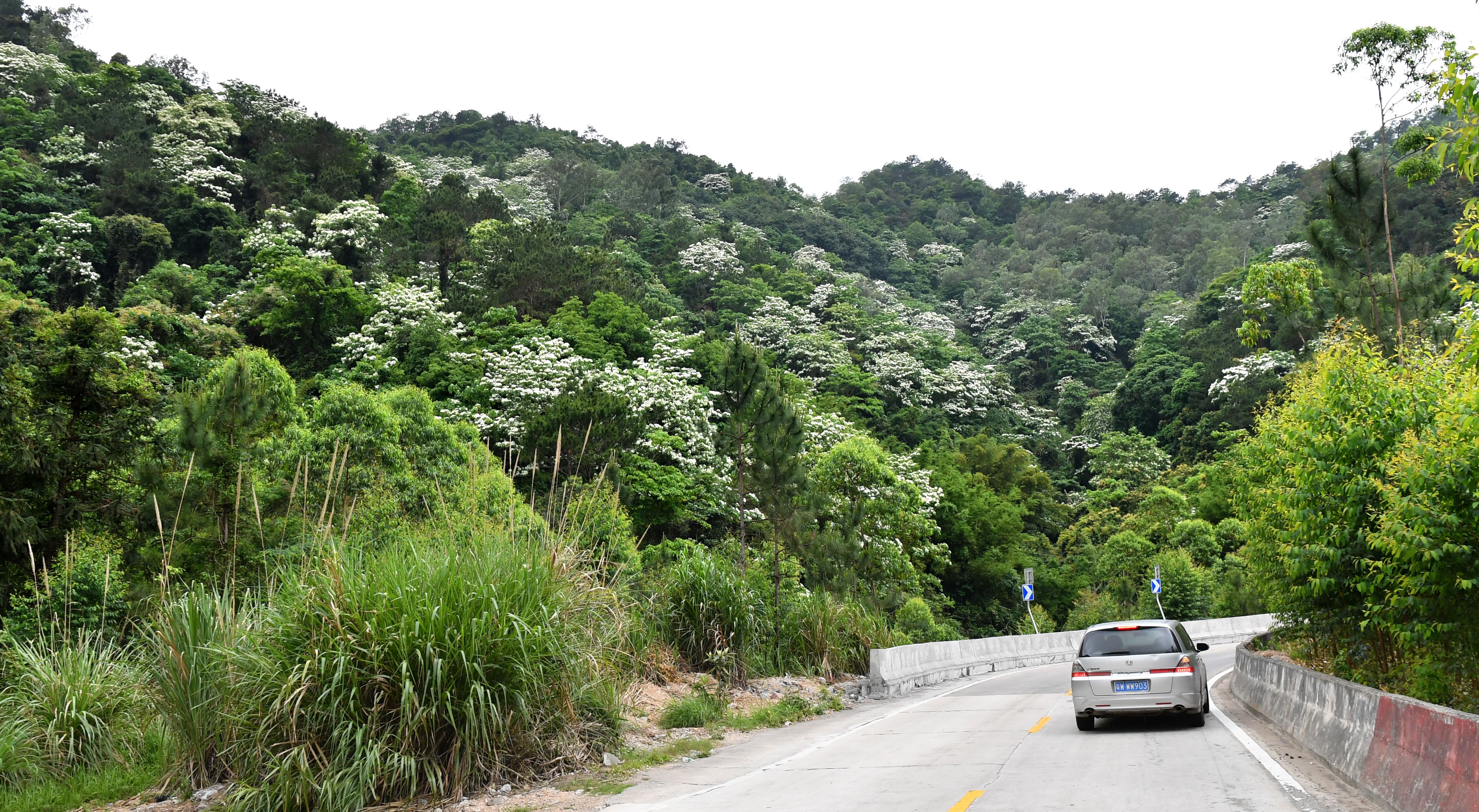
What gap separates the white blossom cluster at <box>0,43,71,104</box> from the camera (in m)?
70.7

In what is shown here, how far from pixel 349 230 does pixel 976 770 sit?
58208 millimetres

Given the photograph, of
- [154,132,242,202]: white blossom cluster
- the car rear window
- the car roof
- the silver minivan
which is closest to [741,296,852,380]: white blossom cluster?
[154,132,242,202]: white blossom cluster

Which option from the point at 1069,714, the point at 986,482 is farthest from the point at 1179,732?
the point at 986,482

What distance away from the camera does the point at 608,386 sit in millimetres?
40750

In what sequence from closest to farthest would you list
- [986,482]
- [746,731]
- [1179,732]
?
[1179,732]
[746,731]
[986,482]

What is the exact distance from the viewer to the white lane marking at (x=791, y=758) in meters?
8.95

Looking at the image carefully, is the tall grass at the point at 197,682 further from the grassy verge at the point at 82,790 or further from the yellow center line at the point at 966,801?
the yellow center line at the point at 966,801

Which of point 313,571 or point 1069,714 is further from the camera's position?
point 1069,714

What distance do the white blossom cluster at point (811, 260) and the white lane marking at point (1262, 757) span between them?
253 feet

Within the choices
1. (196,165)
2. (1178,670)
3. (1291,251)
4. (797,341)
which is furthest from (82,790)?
(1291,251)

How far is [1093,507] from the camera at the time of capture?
6241 cm

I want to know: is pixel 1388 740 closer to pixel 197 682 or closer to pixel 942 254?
pixel 197 682

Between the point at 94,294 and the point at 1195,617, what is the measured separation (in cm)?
5653

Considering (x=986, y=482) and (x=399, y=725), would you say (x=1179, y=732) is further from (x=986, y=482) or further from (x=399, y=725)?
(x=986, y=482)
